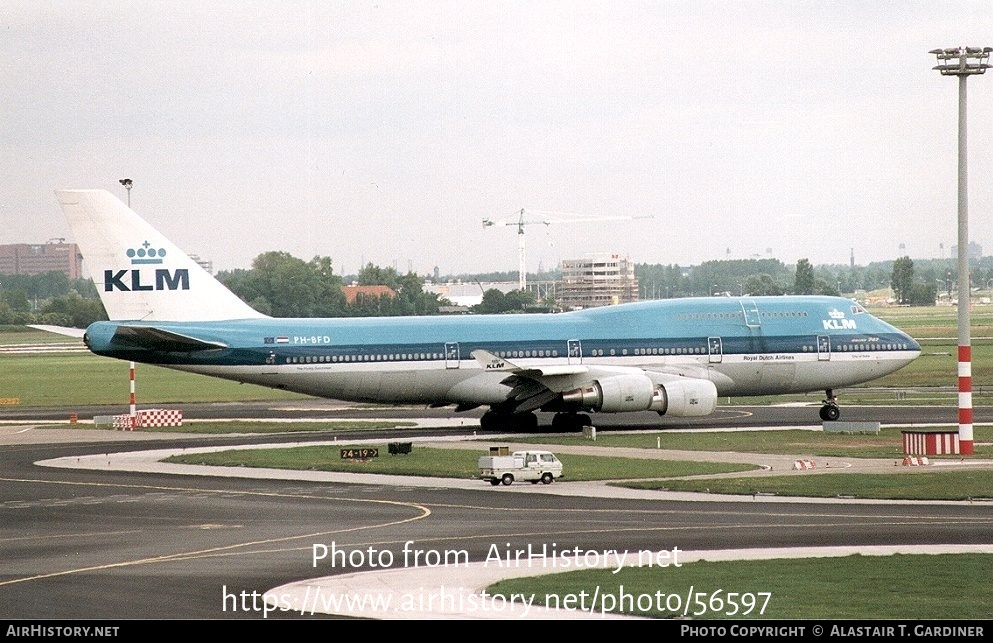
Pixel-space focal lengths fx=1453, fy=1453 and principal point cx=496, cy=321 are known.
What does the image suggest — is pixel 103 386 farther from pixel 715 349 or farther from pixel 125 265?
pixel 715 349

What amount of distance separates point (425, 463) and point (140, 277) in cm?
1966

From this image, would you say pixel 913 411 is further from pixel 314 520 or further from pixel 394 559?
pixel 394 559

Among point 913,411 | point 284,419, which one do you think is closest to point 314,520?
point 284,419

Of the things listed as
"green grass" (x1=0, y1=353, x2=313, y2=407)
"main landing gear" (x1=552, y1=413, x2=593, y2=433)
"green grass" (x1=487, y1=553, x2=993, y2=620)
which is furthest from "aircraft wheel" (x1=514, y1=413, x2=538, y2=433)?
"green grass" (x1=487, y1=553, x2=993, y2=620)

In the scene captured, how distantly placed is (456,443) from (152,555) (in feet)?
91.2

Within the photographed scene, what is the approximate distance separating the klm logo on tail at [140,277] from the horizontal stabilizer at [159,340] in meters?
2.75

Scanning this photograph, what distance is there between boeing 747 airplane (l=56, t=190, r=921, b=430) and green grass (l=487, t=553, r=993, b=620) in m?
32.8

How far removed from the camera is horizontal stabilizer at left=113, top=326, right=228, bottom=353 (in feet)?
205

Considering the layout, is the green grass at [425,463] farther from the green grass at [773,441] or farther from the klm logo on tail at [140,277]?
the klm logo on tail at [140,277]

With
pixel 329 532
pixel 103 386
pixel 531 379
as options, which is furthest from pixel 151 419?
pixel 329 532

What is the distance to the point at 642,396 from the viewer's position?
208ft

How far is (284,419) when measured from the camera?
7688 centimetres

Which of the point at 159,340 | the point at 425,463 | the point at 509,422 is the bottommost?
the point at 425,463

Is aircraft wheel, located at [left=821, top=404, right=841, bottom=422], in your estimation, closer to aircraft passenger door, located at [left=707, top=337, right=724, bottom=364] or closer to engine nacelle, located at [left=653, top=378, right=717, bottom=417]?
aircraft passenger door, located at [left=707, top=337, right=724, bottom=364]
